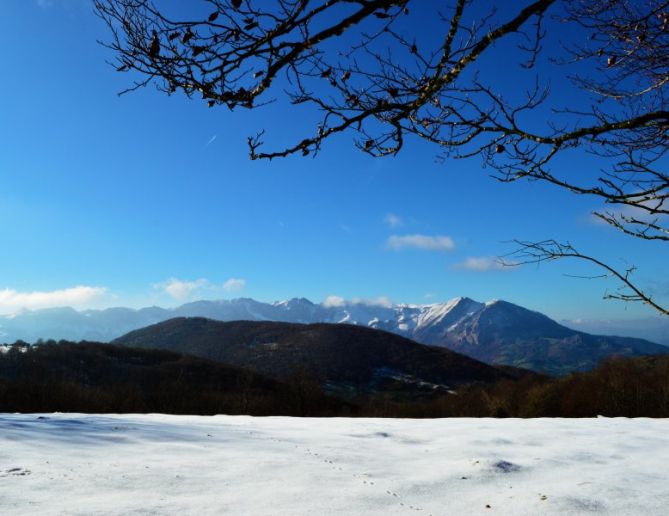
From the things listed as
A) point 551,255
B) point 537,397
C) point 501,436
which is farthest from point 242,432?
point 537,397

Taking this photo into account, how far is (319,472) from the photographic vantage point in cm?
435

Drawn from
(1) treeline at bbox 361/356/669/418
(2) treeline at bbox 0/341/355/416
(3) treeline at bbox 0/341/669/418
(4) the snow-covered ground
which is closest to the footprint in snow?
(4) the snow-covered ground

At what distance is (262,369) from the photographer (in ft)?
388

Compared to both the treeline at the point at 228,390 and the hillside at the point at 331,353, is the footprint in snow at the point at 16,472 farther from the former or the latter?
the hillside at the point at 331,353

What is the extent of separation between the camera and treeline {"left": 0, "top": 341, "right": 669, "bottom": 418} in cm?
4009

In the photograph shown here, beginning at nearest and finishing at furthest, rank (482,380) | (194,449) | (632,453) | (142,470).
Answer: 1. (142,470)
2. (194,449)
3. (632,453)
4. (482,380)

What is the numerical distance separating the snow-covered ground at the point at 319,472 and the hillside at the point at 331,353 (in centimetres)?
10669

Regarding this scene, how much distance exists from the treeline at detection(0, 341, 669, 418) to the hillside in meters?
34.7

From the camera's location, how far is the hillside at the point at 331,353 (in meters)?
121

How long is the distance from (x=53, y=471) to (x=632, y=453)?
6.17 meters

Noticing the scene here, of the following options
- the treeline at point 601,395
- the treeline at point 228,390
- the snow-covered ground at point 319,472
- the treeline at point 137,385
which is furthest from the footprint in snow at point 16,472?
the treeline at point 601,395

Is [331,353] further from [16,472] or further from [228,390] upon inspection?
[16,472]

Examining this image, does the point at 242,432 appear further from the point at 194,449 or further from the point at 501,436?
the point at 501,436

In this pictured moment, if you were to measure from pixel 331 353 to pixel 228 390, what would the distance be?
61.8m
